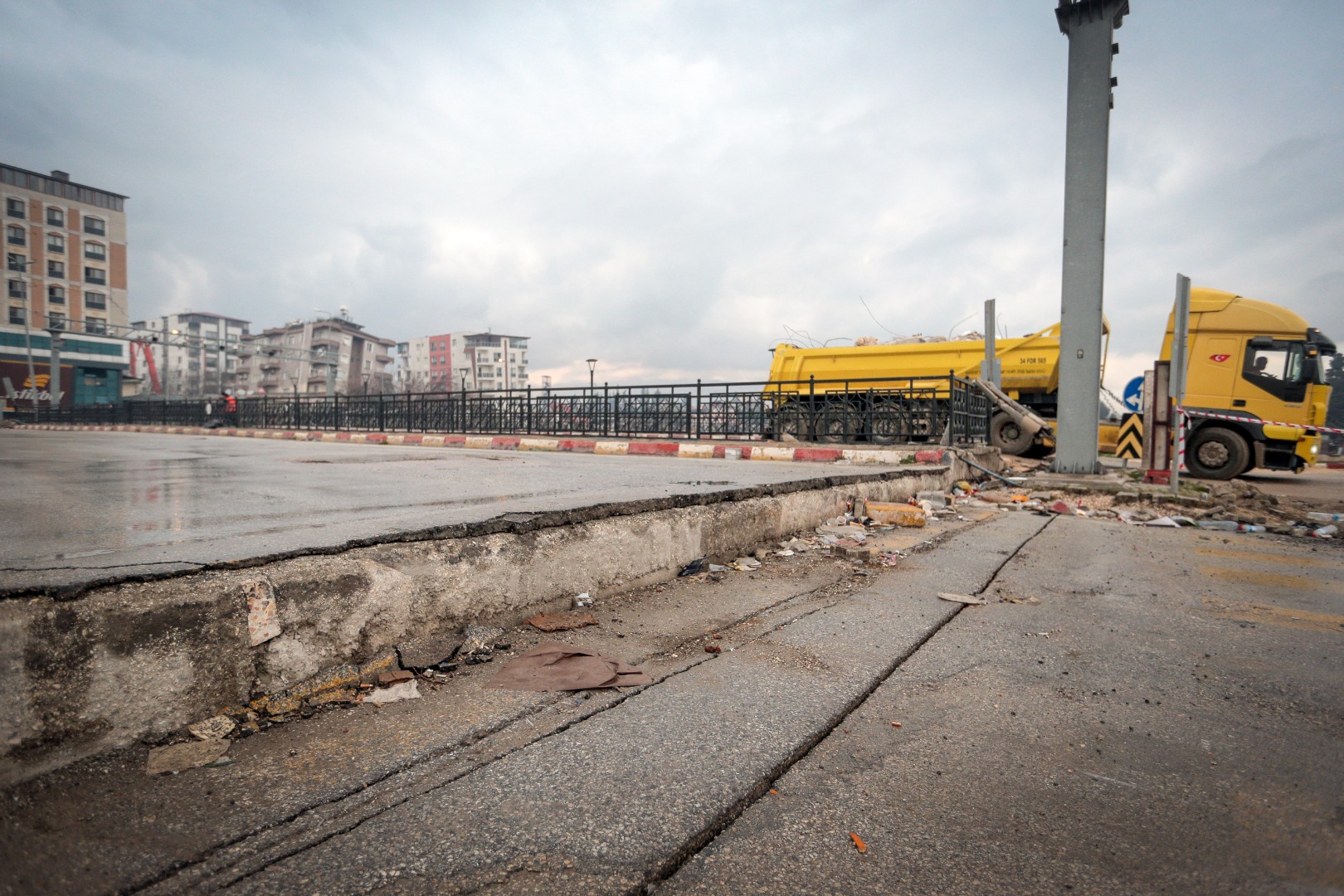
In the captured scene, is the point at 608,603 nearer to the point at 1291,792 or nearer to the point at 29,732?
the point at 29,732

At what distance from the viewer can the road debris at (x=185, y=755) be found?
1.73 meters

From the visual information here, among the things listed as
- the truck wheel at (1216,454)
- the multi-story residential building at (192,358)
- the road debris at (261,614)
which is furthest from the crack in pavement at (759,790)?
the multi-story residential building at (192,358)

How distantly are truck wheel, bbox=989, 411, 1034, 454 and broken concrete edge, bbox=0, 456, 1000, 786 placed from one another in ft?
46.6

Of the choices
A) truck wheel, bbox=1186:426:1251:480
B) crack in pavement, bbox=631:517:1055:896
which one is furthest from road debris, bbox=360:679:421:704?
truck wheel, bbox=1186:426:1251:480

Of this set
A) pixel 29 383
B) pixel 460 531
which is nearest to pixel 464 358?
pixel 29 383

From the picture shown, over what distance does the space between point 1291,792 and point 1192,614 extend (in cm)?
204

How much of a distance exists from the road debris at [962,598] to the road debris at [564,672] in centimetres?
204

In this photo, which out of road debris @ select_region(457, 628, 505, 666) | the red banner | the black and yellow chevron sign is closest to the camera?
road debris @ select_region(457, 628, 505, 666)

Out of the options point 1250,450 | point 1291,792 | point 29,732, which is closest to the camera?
point 29,732

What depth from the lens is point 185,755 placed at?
1782 millimetres

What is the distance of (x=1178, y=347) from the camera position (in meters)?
8.01

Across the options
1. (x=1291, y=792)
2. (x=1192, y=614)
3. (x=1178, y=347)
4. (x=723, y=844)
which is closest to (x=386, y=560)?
(x=723, y=844)

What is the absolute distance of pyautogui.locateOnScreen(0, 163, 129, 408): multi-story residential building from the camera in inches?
2029

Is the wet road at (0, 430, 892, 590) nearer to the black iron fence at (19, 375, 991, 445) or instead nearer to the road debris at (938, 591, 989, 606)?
the road debris at (938, 591, 989, 606)
